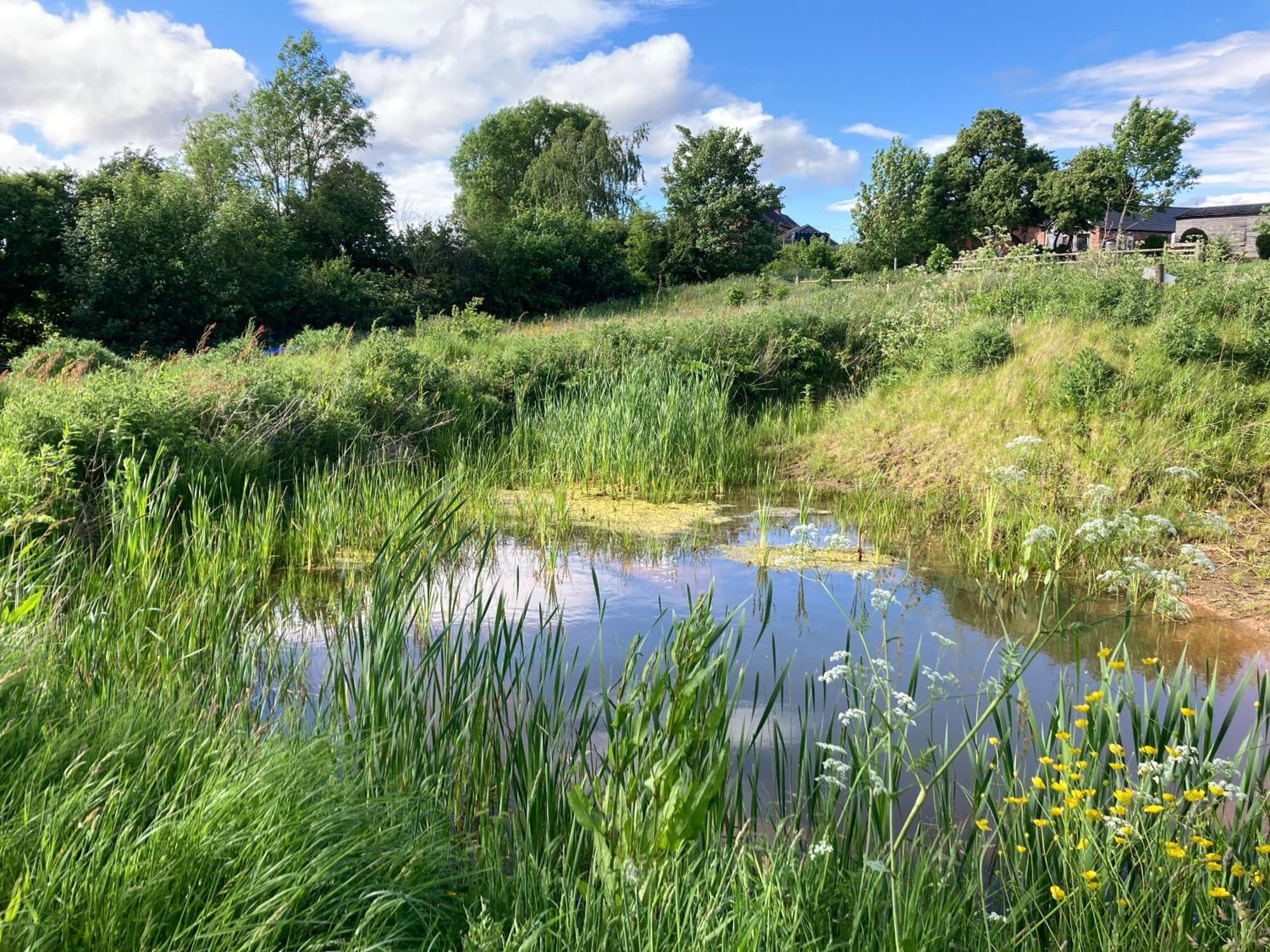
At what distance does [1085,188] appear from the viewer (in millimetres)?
38125

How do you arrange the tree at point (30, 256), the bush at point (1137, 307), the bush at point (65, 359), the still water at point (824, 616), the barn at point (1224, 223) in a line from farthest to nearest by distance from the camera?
the barn at point (1224, 223), the tree at point (30, 256), the bush at point (1137, 307), the bush at point (65, 359), the still water at point (824, 616)

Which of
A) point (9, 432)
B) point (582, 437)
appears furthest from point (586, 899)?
point (582, 437)

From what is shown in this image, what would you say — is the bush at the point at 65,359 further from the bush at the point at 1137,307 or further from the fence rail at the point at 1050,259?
the fence rail at the point at 1050,259

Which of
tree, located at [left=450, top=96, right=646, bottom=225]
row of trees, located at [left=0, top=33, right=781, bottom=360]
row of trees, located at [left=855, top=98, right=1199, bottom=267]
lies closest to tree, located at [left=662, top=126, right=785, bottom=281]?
row of trees, located at [left=0, top=33, right=781, bottom=360]

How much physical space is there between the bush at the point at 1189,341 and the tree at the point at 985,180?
34.5 meters

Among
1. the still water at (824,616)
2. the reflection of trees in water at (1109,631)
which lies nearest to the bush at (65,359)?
the still water at (824,616)

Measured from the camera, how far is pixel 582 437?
846 cm

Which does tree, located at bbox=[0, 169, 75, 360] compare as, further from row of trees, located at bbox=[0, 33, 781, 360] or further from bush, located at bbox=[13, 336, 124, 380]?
bush, located at bbox=[13, 336, 124, 380]

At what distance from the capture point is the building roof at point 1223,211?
47062 millimetres

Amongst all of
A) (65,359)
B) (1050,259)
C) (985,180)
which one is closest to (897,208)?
(985,180)

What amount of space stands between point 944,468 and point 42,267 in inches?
682

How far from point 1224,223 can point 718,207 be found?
1304 inches

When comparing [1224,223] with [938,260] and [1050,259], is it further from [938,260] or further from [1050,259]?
[1050,259]

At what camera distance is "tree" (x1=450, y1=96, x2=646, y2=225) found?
37.9 metres
